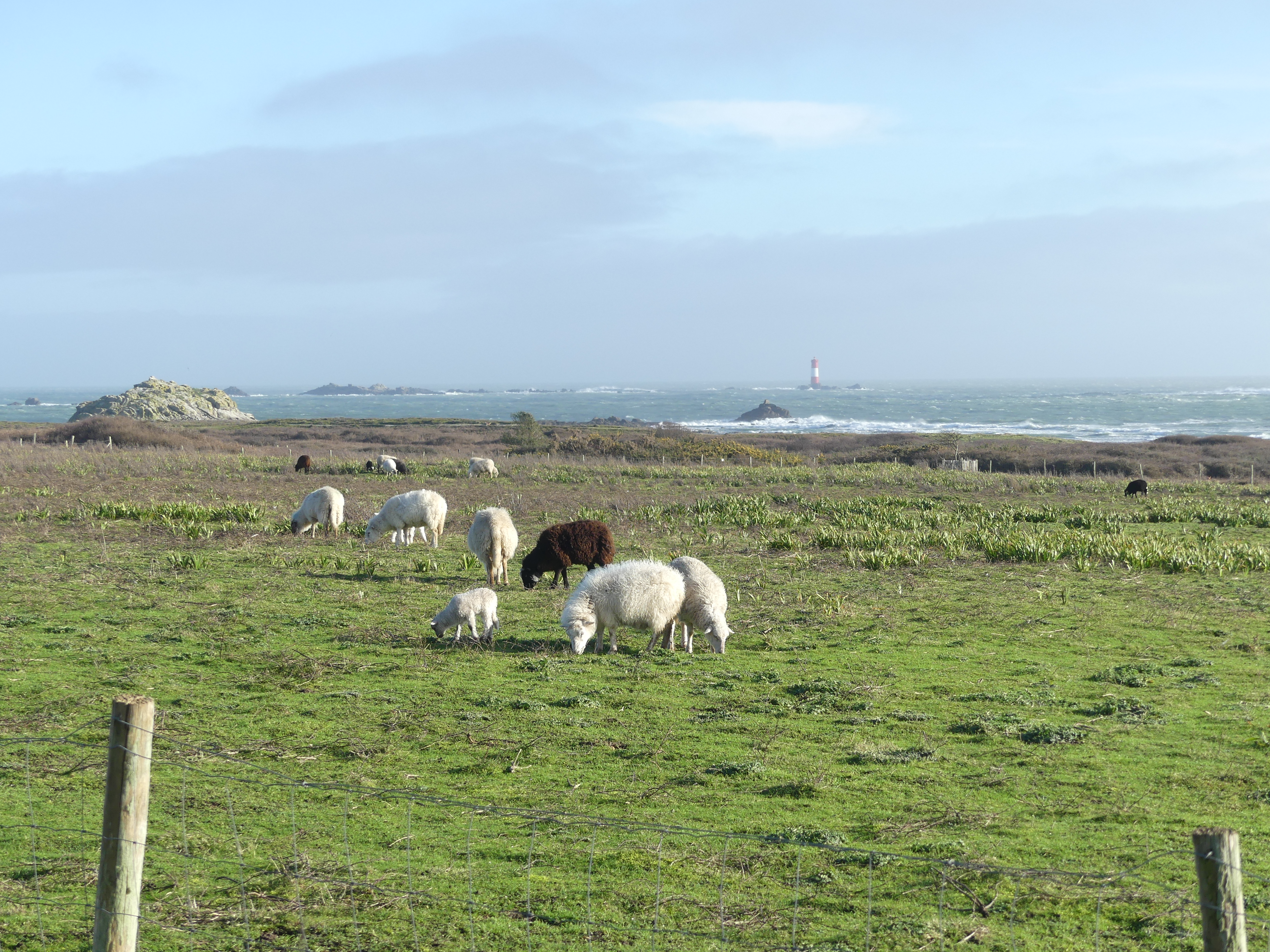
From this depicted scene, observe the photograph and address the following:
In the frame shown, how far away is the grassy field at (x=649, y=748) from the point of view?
5.89 m

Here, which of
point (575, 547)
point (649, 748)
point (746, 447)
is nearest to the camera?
point (649, 748)

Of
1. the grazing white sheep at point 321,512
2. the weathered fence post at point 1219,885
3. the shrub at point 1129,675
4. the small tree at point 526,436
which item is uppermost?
the small tree at point 526,436

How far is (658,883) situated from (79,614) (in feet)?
36.8

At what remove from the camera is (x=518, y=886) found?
20.3 feet

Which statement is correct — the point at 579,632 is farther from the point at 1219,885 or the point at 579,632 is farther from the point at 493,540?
the point at 1219,885

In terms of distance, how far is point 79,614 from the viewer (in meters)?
13.9

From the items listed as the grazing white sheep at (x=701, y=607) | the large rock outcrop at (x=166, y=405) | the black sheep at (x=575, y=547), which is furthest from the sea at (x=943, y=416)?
the grazing white sheep at (x=701, y=607)

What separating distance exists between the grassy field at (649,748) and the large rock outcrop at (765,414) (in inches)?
4882

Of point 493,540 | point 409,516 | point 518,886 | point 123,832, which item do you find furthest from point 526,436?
point 123,832

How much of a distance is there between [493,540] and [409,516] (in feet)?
16.4

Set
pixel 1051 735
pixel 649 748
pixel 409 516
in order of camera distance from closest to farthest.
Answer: pixel 649 748, pixel 1051 735, pixel 409 516

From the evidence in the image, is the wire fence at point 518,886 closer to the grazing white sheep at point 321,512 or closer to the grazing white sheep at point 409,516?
the grazing white sheep at point 409,516

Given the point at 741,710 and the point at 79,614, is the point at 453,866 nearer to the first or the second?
the point at 741,710

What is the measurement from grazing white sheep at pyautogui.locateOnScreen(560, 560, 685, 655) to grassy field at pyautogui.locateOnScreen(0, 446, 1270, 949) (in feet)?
1.47
